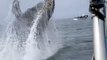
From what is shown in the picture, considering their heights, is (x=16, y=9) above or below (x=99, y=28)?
below

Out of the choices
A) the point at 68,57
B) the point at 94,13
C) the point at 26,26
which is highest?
the point at 94,13

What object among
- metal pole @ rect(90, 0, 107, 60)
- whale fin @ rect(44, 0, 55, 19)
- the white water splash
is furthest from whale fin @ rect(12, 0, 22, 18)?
metal pole @ rect(90, 0, 107, 60)

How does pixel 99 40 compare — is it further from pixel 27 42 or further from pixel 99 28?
pixel 27 42

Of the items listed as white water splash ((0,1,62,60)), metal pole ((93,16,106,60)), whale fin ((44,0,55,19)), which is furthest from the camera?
white water splash ((0,1,62,60))

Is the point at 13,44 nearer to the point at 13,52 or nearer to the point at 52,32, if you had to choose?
the point at 13,52

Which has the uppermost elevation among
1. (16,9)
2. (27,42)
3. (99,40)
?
(99,40)

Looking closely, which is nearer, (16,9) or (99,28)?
(99,28)

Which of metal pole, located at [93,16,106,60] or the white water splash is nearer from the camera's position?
metal pole, located at [93,16,106,60]

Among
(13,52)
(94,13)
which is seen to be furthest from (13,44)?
(94,13)

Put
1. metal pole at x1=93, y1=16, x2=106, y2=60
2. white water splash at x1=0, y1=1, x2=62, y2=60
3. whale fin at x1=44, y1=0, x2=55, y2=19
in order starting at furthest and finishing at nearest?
white water splash at x1=0, y1=1, x2=62, y2=60
whale fin at x1=44, y1=0, x2=55, y2=19
metal pole at x1=93, y1=16, x2=106, y2=60

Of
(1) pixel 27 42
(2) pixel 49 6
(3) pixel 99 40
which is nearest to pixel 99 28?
(3) pixel 99 40

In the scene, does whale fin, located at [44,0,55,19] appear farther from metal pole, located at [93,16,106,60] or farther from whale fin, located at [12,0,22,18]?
metal pole, located at [93,16,106,60]

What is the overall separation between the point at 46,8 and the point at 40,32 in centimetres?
193

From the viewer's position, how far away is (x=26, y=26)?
78.3 feet
